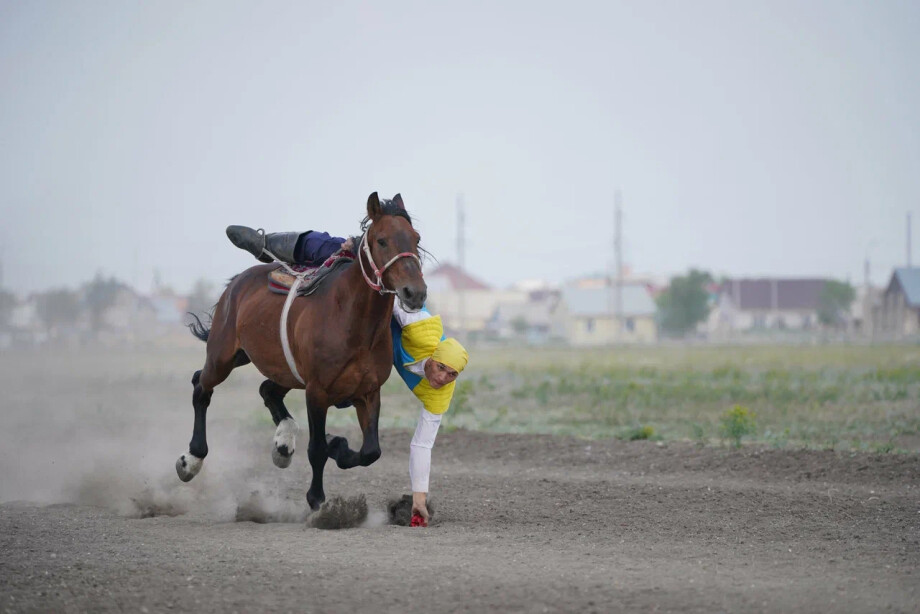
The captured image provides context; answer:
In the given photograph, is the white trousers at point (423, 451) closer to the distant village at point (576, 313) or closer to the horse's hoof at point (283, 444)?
the horse's hoof at point (283, 444)

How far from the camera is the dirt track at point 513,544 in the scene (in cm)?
623

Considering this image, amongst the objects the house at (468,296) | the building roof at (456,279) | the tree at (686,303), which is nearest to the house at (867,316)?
the tree at (686,303)

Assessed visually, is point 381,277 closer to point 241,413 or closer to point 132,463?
point 132,463

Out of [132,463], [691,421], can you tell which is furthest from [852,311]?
[132,463]

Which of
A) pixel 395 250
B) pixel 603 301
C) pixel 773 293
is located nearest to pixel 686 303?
pixel 603 301

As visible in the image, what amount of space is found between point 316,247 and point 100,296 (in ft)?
122

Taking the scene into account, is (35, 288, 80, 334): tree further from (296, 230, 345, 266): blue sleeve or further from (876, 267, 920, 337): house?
(876, 267, 920, 337): house

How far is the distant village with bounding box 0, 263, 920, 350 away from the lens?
43.2 m

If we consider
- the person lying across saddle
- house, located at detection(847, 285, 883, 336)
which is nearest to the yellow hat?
the person lying across saddle

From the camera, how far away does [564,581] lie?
21.7 ft

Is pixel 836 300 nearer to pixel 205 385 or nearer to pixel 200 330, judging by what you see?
pixel 200 330

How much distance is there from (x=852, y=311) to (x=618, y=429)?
109866 mm

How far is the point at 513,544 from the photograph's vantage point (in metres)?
7.99

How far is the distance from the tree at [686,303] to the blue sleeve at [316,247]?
9274cm
